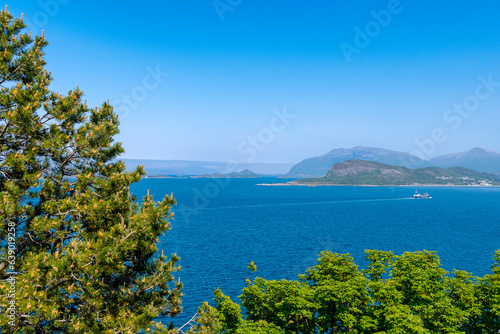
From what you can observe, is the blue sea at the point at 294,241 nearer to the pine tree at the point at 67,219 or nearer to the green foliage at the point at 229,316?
the green foliage at the point at 229,316

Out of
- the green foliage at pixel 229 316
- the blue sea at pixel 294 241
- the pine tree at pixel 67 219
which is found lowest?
the blue sea at pixel 294 241

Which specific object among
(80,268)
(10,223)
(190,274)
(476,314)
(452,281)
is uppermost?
(10,223)

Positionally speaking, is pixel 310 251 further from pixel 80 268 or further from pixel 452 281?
pixel 80 268

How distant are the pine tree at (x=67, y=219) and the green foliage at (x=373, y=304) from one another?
11459 mm

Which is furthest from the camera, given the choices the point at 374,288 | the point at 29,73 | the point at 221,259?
the point at 221,259

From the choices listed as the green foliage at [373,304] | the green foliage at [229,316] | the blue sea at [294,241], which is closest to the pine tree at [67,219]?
the green foliage at [229,316]

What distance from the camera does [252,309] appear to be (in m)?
27.5

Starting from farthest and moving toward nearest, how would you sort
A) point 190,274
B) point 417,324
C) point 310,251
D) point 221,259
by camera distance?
1. point 310,251
2. point 221,259
3. point 190,274
4. point 417,324

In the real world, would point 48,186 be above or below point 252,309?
above

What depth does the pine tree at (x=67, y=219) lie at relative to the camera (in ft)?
37.3

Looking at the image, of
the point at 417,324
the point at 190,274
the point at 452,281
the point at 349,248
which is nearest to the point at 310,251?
the point at 349,248

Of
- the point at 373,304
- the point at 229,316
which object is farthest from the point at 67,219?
the point at 373,304

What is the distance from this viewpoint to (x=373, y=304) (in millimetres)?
26938

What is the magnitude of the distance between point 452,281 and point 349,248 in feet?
159
